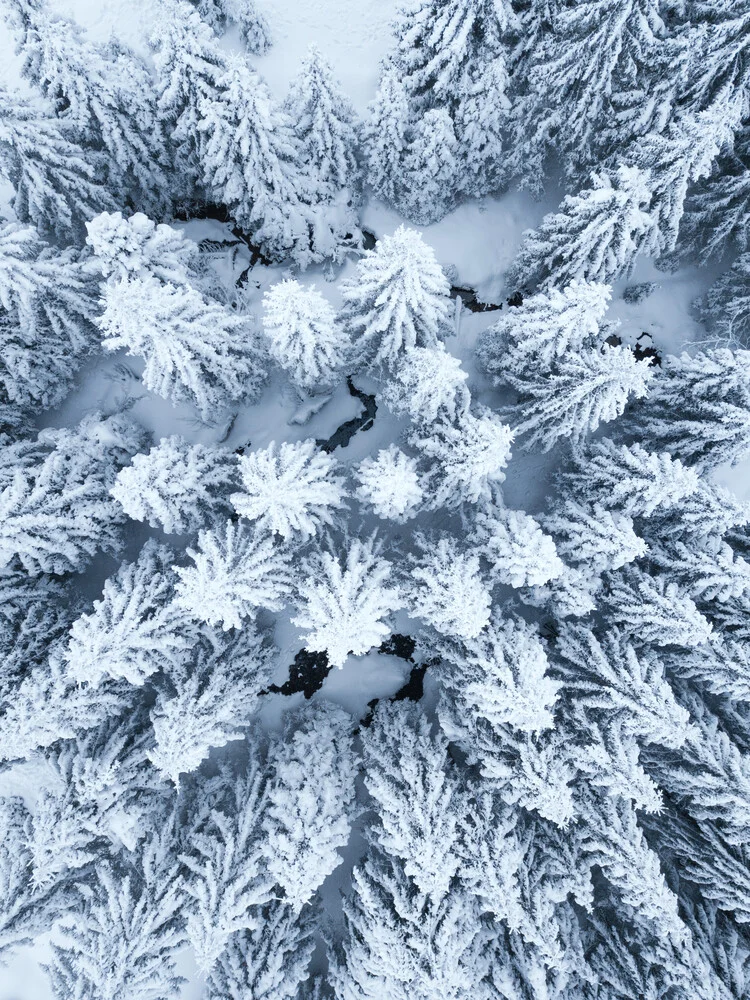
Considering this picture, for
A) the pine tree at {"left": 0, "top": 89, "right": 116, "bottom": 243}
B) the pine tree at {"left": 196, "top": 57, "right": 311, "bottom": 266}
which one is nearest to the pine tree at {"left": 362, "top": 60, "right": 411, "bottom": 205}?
the pine tree at {"left": 196, "top": 57, "right": 311, "bottom": 266}

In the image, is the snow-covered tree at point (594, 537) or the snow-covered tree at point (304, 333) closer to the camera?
the snow-covered tree at point (304, 333)

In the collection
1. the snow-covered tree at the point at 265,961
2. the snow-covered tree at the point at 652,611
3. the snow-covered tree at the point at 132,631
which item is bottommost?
the snow-covered tree at the point at 265,961

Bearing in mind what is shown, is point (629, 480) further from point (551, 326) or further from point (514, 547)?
point (551, 326)

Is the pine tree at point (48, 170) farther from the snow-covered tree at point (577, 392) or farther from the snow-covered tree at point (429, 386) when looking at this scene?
the snow-covered tree at point (577, 392)

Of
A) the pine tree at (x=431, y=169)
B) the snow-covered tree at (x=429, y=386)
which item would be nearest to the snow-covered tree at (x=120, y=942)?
the snow-covered tree at (x=429, y=386)

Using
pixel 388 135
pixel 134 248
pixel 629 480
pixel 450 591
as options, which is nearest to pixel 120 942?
pixel 450 591

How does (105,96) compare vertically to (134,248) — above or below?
above
